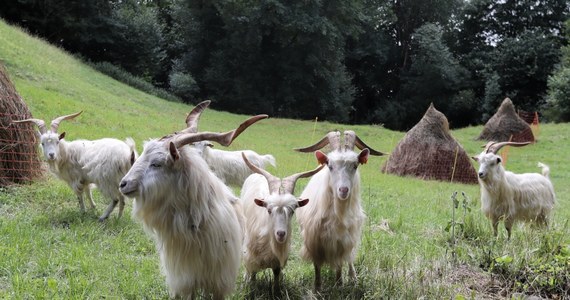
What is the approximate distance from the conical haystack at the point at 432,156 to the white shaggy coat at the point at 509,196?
25.2 ft

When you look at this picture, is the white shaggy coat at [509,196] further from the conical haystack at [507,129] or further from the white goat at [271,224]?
the conical haystack at [507,129]

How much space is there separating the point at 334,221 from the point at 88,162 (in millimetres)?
4330

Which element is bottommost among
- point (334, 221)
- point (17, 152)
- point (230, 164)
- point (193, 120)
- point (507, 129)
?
point (230, 164)

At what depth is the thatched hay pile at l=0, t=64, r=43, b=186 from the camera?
8023 mm

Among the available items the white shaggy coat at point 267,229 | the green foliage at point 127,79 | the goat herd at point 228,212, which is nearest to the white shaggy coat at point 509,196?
the goat herd at point 228,212

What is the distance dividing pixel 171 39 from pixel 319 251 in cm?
3806

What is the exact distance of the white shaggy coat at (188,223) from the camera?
409cm

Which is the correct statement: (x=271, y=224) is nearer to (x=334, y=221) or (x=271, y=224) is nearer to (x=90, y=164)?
(x=334, y=221)

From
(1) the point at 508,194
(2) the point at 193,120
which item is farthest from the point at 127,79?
(2) the point at 193,120

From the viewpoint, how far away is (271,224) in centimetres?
470

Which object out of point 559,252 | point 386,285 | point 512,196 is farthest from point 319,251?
point 512,196

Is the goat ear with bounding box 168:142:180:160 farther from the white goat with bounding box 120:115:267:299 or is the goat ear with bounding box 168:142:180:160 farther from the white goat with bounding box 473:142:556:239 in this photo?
the white goat with bounding box 473:142:556:239

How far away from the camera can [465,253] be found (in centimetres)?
588

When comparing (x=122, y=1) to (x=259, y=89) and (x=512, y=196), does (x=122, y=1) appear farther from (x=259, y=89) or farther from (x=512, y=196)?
(x=512, y=196)
